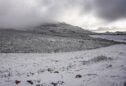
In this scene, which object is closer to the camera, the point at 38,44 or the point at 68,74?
the point at 68,74

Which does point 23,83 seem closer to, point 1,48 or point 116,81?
point 116,81

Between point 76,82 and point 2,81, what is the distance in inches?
261

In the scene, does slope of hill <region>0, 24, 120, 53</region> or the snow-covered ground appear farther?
slope of hill <region>0, 24, 120, 53</region>

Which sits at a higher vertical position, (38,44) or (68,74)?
(38,44)

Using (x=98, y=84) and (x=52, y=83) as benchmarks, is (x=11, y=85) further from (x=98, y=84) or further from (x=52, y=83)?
(x=98, y=84)

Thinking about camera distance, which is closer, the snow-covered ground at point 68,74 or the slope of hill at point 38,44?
the snow-covered ground at point 68,74

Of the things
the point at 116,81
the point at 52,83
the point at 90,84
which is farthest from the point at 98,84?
the point at 52,83

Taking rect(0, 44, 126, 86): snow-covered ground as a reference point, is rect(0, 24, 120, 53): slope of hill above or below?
above

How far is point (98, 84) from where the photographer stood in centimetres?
1148

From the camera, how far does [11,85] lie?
12.5 meters

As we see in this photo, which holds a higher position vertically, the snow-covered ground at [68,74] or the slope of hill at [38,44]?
the slope of hill at [38,44]

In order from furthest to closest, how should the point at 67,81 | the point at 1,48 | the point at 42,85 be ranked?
the point at 1,48 → the point at 67,81 → the point at 42,85

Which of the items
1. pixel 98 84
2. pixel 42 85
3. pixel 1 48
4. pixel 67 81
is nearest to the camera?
pixel 98 84

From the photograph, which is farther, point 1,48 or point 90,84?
point 1,48
